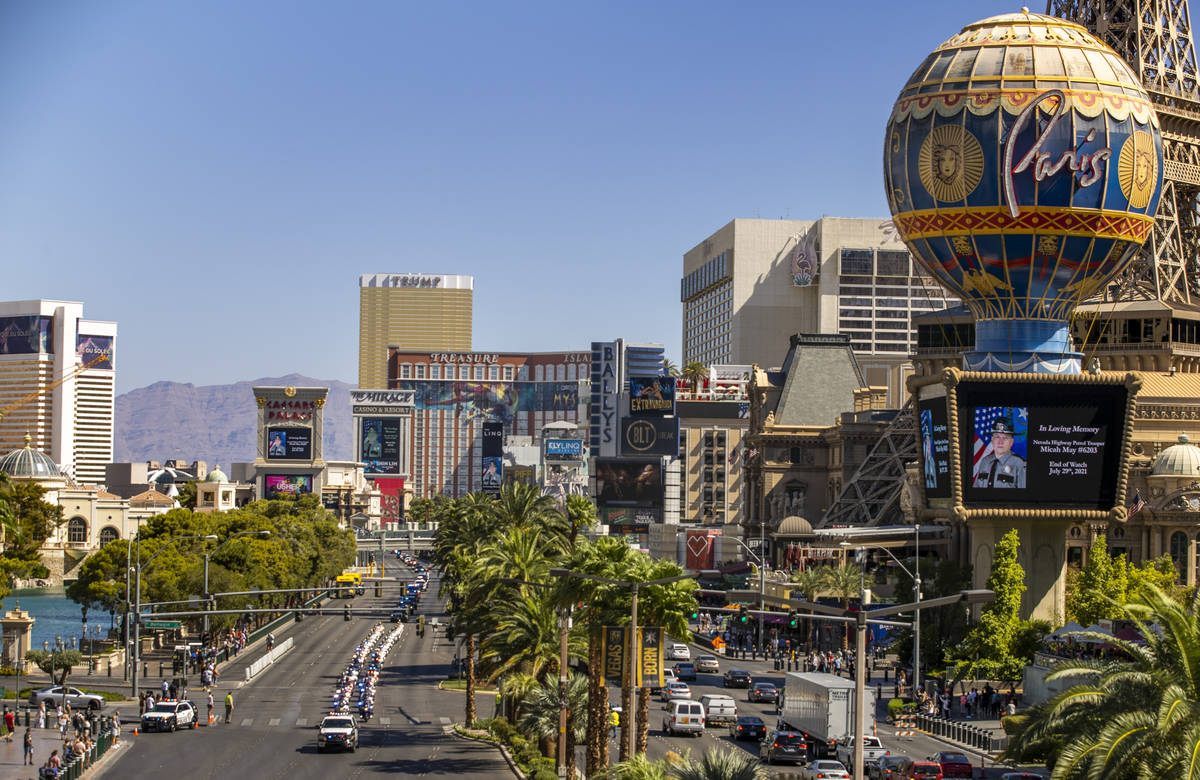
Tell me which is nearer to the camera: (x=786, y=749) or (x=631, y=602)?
(x=631, y=602)

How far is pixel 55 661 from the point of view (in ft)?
279

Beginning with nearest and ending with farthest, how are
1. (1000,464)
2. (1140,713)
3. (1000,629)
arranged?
(1140,713), (1000,629), (1000,464)

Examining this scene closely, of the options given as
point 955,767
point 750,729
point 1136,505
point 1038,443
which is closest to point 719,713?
point 750,729

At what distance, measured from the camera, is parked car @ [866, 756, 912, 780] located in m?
53.7

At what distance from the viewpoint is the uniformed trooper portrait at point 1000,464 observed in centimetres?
8144

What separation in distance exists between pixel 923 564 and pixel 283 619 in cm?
5404

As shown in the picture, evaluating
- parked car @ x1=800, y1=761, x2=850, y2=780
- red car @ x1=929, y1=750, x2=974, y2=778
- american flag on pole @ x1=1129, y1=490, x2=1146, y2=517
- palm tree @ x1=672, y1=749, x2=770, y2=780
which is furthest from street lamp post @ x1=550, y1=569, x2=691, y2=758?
american flag on pole @ x1=1129, y1=490, x2=1146, y2=517

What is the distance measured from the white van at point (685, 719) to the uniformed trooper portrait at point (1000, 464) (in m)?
21.8

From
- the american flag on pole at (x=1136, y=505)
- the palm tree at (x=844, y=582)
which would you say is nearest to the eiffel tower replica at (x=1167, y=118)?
the american flag on pole at (x=1136, y=505)

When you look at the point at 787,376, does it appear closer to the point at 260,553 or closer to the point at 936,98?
the point at 260,553

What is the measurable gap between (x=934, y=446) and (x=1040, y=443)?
17.1ft

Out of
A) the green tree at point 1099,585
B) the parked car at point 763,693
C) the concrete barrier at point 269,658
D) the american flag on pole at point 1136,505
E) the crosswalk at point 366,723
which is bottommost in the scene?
the concrete barrier at point 269,658

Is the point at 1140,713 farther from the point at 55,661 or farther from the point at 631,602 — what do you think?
the point at 55,661

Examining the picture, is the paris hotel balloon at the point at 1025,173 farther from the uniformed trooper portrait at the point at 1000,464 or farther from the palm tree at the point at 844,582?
the palm tree at the point at 844,582
